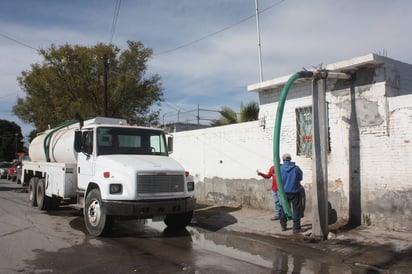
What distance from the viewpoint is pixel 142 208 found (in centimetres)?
881

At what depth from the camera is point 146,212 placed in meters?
8.87

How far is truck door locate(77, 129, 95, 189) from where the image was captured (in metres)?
10.3

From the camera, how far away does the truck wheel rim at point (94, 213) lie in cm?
929

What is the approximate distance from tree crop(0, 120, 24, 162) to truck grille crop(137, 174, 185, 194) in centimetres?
7195

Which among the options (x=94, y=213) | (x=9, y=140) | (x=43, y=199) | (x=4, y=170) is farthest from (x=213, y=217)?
(x=9, y=140)

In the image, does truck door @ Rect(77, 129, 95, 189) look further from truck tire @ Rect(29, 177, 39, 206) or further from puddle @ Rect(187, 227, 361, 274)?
truck tire @ Rect(29, 177, 39, 206)

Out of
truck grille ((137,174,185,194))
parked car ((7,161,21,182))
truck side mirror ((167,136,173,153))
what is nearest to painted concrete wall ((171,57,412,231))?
truck side mirror ((167,136,173,153))

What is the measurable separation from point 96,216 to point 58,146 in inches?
180

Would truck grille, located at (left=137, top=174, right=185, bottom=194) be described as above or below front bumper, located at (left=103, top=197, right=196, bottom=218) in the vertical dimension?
above

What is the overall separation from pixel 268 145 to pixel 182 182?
158 inches

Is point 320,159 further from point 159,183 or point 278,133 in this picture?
point 159,183

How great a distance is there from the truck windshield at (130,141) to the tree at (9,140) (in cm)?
7031

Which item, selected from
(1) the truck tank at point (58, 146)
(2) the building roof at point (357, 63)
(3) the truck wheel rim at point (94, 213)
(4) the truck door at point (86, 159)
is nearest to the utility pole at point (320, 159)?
(2) the building roof at point (357, 63)

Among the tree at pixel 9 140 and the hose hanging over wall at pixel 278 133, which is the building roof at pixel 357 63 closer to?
the hose hanging over wall at pixel 278 133
